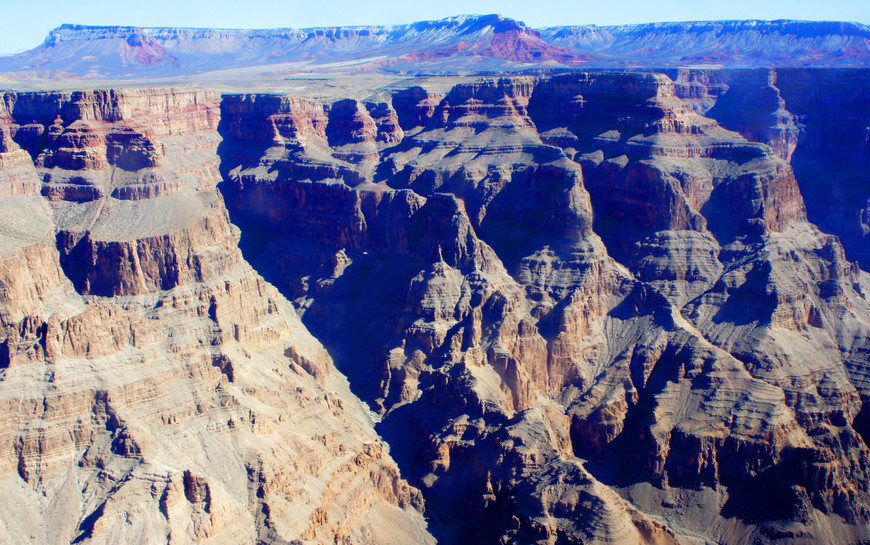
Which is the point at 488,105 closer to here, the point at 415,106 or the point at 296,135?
the point at 415,106

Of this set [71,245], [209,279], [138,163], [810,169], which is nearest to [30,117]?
[138,163]

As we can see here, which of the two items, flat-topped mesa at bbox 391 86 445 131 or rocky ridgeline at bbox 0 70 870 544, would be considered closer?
rocky ridgeline at bbox 0 70 870 544

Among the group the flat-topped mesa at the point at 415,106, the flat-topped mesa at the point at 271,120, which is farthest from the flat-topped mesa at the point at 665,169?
the flat-topped mesa at the point at 271,120

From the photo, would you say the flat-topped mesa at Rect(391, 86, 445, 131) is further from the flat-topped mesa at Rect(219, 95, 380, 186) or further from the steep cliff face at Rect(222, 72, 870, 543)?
the steep cliff face at Rect(222, 72, 870, 543)

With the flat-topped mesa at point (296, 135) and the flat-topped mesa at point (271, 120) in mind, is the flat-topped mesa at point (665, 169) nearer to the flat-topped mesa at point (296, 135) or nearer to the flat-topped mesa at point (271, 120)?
the flat-topped mesa at point (296, 135)

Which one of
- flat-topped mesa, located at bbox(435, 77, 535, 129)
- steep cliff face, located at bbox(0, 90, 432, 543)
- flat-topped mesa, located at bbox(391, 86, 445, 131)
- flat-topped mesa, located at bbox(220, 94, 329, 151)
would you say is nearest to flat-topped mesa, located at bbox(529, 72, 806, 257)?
flat-topped mesa, located at bbox(435, 77, 535, 129)

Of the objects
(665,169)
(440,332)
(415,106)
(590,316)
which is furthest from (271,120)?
(590,316)
